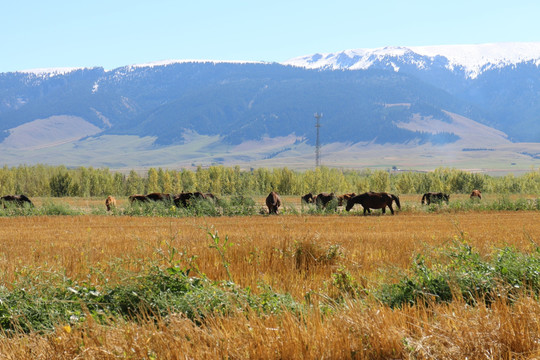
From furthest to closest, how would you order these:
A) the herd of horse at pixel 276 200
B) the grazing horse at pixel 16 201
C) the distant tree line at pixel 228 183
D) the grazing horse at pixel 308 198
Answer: the distant tree line at pixel 228 183
the grazing horse at pixel 308 198
the grazing horse at pixel 16 201
the herd of horse at pixel 276 200

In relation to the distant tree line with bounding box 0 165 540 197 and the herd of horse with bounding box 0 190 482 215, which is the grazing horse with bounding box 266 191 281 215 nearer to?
the herd of horse with bounding box 0 190 482 215

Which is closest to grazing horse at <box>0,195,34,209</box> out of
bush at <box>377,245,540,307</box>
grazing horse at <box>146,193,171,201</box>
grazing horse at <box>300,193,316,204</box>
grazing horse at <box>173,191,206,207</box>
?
grazing horse at <box>146,193,171,201</box>

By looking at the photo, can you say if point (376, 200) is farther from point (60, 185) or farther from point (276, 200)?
point (60, 185)

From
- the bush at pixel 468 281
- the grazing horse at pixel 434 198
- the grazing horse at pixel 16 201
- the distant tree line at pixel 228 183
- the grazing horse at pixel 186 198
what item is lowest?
the distant tree line at pixel 228 183

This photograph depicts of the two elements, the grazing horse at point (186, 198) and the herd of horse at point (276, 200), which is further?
the grazing horse at point (186, 198)

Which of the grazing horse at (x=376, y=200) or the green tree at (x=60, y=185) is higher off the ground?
the grazing horse at (x=376, y=200)

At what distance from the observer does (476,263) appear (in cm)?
789

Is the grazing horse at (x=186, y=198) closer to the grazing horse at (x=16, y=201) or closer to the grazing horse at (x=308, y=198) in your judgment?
the grazing horse at (x=16, y=201)

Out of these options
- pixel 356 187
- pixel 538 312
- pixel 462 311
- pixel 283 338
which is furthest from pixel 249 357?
pixel 356 187

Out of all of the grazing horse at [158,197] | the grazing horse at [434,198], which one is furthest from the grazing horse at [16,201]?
the grazing horse at [434,198]

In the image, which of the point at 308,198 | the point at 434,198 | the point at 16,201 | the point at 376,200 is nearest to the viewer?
the point at 376,200

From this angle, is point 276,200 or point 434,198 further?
point 434,198

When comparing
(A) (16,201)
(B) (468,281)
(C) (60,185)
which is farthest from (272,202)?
(C) (60,185)

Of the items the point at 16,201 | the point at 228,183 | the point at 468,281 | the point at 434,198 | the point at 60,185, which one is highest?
the point at 468,281
